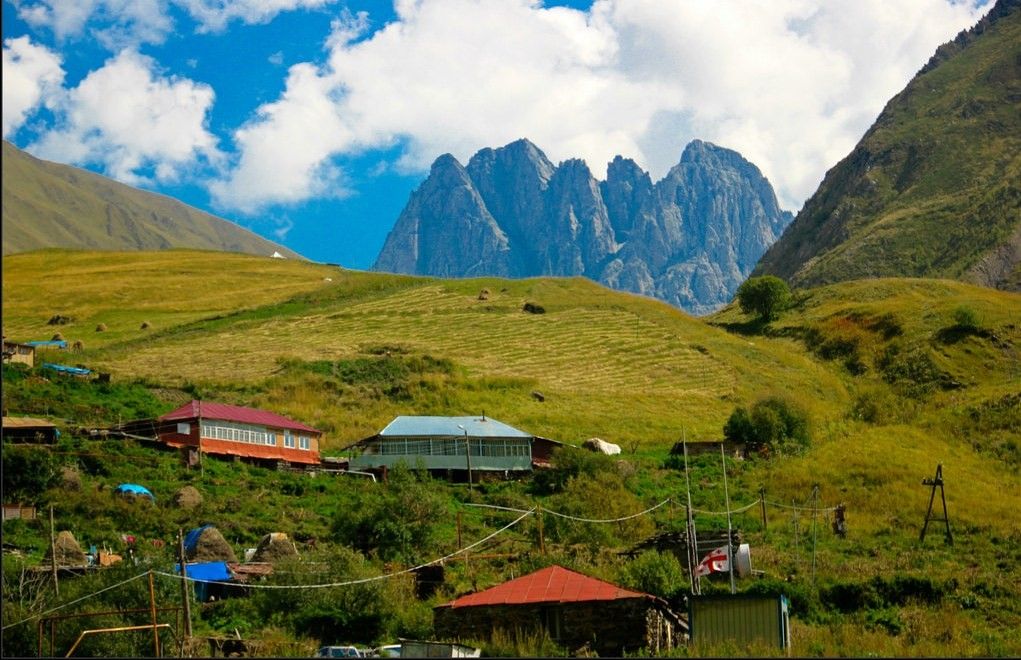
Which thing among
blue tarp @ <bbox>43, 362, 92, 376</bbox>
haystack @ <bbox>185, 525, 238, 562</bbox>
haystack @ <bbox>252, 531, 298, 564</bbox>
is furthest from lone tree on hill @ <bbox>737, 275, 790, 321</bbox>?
haystack @ <bbox>185, 525, 238, 562</bbox>

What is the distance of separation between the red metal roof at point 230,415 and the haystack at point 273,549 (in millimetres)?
17836

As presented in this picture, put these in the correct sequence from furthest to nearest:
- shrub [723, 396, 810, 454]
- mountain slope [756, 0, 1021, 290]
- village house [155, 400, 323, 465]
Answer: mountain slope [756, 0, 1021, 290]
shrub [723, 396, 810, 454]
village house [155, 400, 323, 465]

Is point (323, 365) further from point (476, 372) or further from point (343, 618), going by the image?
point (343, 618)

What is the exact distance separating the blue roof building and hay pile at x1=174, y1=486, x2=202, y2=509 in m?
12.8

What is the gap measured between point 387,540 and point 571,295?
7478cm

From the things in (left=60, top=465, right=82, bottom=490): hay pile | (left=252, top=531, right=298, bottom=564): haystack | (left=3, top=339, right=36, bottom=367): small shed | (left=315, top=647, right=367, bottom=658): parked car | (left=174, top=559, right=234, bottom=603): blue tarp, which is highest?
(left=3, top=339, right=36, bottom=367): small shed

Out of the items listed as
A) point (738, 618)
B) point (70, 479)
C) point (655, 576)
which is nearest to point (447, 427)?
point (70, 479)

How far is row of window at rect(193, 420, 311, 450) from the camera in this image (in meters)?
54.0


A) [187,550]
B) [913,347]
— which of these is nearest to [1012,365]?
[913,347]

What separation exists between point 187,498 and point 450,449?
55.4ft

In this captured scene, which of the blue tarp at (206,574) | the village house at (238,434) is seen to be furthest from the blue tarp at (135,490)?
the blue tarp at (206,574)

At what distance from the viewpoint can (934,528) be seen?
4162 cm

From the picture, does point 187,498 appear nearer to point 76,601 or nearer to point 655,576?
point 76,601

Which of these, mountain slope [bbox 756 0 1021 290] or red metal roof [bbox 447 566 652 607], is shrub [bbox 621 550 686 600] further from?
mountain slope [bbox 756 0 1021 290]
